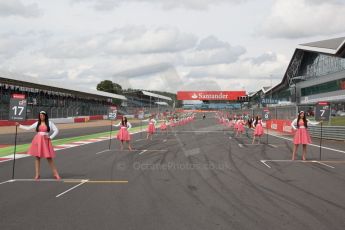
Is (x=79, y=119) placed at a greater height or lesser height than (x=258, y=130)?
greater

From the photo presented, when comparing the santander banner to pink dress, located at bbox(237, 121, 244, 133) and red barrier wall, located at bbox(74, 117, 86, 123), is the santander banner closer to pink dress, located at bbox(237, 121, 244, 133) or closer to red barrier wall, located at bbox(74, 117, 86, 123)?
red barrier wall, located at bbox(74, 117, 86, 123)

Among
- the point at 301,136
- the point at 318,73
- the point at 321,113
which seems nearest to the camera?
the point at 301,136

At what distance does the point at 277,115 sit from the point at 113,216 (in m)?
37.1

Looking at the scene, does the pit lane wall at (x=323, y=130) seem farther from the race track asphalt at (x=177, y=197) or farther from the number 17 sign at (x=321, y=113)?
the race track asphalt at (x=177, y=197)

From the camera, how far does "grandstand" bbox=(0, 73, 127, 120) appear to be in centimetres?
4188

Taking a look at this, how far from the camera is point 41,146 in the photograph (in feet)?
32.5

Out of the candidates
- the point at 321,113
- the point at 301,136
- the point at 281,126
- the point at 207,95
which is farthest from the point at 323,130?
the point at 207,95

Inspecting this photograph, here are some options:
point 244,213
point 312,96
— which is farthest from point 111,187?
point 312,96

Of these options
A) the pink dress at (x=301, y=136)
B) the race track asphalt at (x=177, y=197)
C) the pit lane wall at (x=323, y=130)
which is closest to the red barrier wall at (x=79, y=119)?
the pit lane wall at (x=323, y=130)

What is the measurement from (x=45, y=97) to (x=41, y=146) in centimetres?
4745

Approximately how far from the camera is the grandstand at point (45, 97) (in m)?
A: 41.9

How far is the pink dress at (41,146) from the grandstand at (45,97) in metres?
31.1

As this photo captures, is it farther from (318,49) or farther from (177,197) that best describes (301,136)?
(318,49)

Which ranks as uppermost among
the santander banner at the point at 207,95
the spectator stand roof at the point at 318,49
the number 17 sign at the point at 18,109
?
the spectator stand roof at the point at 318,49
